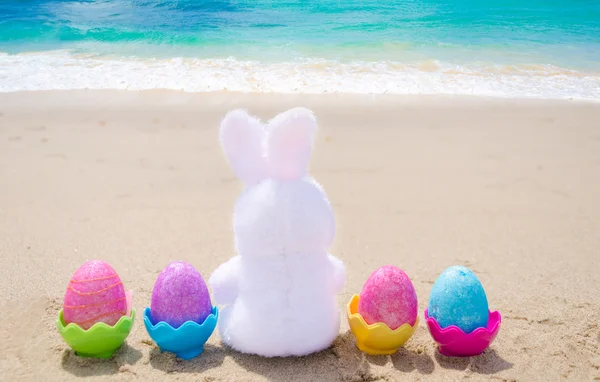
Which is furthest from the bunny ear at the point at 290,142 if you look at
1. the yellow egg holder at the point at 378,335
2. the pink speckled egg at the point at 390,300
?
the yellow egg holder at the point at 378,335

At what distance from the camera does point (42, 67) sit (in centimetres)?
893

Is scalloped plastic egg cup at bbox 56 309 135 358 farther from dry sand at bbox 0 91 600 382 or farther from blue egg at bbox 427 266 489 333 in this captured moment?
blue egg at bbox 427 266 489 333

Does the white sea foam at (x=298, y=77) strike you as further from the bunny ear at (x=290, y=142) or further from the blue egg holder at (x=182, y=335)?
the blue egg holder at (x=182, y=335)

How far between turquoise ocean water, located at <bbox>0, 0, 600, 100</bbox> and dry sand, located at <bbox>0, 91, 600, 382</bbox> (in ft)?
3.35

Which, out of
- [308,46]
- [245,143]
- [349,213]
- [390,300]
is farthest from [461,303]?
[308,46]

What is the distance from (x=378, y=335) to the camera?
8.52 ft

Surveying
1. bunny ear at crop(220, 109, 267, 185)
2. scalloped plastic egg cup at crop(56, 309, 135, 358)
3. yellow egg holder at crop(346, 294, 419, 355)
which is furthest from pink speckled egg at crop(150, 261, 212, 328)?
yellow egg holder at crop(346, 294, 419, 355)

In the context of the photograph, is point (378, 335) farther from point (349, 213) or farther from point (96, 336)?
point (349, 213)

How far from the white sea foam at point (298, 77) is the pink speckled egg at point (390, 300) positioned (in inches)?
205

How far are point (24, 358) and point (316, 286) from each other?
4.52 feet

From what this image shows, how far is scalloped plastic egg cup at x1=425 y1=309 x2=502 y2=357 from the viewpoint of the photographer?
2602 mm

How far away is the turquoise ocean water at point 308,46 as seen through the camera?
26.5 ft

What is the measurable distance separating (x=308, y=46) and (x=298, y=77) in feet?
8.28

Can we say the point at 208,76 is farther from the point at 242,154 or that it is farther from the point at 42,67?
the point at 242,154
